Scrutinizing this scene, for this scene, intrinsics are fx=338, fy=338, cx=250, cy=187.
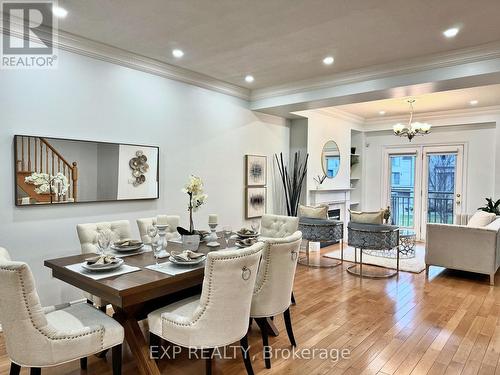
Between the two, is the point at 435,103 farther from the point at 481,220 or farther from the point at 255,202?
the point at 255,202

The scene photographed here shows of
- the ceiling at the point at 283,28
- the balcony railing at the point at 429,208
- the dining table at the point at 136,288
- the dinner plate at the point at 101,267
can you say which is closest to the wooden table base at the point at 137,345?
the dining table at the point at 136,288

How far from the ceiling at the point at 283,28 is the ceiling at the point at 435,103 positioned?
2124 millimetres

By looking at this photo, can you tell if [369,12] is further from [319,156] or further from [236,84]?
[319,156]

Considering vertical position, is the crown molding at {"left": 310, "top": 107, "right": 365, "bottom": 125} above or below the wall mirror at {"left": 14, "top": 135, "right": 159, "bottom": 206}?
above

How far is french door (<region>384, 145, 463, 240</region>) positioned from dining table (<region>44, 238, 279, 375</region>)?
6723 mm

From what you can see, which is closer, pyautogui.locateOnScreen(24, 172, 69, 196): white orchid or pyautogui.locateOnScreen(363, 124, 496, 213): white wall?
pyautogui.locateOnScreen(24, 172, 69, 196): white orchid

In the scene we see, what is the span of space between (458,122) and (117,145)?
6.57 metres

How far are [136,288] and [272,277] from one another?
986 mm

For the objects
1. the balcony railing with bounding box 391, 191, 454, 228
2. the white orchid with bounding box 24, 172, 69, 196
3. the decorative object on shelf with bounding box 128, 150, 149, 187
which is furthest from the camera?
the balcony railing with bounding box 391, 191, 454, 228

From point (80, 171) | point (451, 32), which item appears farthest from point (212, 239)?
point (451, 32)

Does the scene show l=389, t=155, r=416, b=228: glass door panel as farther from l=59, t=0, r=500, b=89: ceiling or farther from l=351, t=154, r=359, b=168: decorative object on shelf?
l=59, t=0, r=500, b=89: ceiling

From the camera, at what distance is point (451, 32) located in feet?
10.6

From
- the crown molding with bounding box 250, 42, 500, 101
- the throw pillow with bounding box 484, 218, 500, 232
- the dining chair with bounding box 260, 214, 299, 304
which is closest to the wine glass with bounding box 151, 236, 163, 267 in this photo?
the dining chair with bounding box 260, 214, 299, 304

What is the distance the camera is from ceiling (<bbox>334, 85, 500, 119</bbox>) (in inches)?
214
